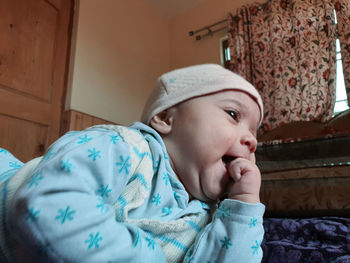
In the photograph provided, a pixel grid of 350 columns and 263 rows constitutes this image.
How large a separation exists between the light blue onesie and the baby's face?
0.15 ft

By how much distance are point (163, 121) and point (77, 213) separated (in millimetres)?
406

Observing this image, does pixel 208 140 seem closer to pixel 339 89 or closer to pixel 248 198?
pixel 248 198

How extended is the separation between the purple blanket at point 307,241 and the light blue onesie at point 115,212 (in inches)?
6.7

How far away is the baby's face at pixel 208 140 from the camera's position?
638 millimetres

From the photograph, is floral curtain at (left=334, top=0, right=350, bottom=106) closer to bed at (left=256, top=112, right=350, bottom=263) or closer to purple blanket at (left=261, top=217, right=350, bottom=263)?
bed at (left=256, top=112, right=350, bottom=263)

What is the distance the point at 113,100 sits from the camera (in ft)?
9.16

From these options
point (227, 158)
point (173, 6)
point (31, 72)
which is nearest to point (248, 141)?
point (227, 158)

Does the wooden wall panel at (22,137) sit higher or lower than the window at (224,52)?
lower

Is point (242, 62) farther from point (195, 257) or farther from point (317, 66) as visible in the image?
point (195, 257)

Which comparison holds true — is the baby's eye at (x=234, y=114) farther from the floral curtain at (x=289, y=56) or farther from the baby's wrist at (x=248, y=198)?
the floral curtain at (x=289, y=56)

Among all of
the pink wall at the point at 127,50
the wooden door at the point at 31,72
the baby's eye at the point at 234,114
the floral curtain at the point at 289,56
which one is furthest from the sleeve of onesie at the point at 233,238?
the floral curtain at the point at 289,56

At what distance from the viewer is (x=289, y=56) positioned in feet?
8.71

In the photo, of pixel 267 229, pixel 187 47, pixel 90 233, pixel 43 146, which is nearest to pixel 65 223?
pixel 90 233

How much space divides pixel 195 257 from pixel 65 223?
286 millimetres
